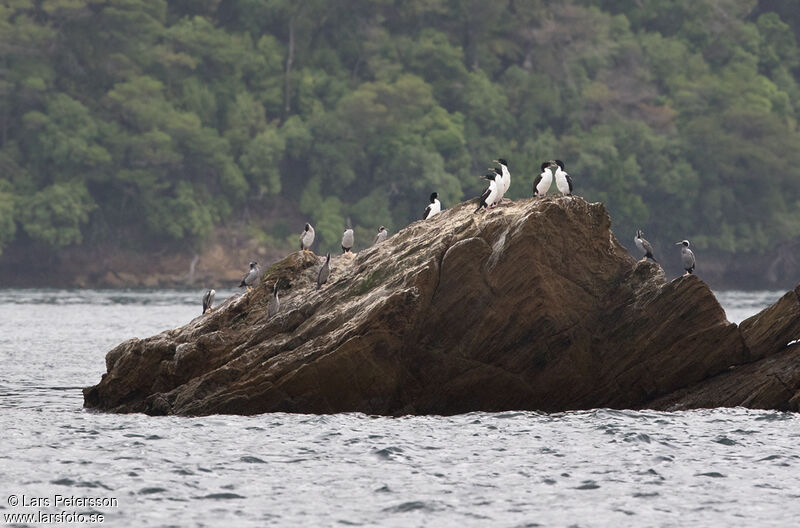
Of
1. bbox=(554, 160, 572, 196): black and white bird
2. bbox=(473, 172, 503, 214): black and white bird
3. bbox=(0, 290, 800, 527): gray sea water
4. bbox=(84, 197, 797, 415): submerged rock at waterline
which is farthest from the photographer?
bbox=(554, 160, 572, 196): black and white bird

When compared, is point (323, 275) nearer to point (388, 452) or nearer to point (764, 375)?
point (388, 452)

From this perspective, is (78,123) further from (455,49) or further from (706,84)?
(706,84)

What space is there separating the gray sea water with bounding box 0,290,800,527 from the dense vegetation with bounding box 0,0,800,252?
69.8 metres

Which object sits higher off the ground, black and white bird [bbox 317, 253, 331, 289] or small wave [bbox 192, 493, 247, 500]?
black and white bird [bbox 317, 253, 331, 289]

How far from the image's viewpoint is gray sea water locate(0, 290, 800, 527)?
16.9 metres

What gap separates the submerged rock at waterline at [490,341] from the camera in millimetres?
23828

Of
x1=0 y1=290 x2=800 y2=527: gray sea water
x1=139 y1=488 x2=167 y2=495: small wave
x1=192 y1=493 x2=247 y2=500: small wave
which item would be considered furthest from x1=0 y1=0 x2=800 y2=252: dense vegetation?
x1=192 y1=493 x2=247 y2=500: small wave

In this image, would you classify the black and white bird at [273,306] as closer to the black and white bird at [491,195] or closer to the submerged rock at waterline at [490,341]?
the submerged rock at waterline at [490,341]

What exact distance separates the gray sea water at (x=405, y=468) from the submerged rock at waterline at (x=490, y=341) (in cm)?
51

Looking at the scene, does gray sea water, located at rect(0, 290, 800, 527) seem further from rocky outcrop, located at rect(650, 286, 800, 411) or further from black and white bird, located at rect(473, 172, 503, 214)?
black and white bird, located at rect(473, 172, 503, 214)

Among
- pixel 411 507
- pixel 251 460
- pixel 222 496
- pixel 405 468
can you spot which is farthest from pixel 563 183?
pixel 222 496

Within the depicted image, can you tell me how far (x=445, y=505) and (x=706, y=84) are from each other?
9566 cm

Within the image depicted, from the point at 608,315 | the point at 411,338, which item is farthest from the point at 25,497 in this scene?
the point at 608,315

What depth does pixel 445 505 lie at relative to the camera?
17.3 metres
